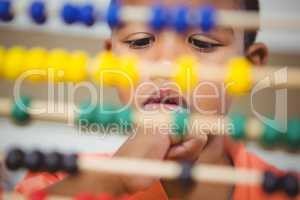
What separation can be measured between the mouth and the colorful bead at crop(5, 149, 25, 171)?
181 millimetres

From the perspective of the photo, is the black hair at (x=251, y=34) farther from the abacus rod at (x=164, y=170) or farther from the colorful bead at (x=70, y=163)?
the colorful bead at (x=70, y=163)

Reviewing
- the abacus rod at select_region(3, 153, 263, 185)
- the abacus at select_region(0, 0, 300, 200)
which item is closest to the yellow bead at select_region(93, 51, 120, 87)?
the abacus at select_region(0, 0, 300, 200)

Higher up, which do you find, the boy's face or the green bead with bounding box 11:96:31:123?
the boy's face

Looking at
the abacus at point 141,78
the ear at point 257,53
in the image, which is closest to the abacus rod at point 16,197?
the abacus at point 141,78

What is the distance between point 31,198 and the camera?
69 cm

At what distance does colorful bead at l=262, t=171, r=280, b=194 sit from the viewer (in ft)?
2.05

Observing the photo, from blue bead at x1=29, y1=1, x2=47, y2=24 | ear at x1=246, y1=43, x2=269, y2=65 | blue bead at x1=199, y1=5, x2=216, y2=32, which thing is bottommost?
ear at x1=246, y1=43, x2=269, y2=65

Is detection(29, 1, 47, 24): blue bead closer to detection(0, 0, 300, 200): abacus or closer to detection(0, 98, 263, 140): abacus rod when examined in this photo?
detection(0, 0, 300, 200): abacus

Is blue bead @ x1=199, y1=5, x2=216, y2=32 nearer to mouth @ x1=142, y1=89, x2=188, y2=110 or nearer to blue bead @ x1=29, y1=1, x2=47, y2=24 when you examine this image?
mouth @ x1=142, y1=89, x2=188, y2=110

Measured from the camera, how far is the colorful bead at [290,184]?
624 millimetres

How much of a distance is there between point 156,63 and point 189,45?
52mm

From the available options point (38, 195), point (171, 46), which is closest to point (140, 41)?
point (171, 46)

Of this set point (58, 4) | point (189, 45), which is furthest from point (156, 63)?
point (58, 4)

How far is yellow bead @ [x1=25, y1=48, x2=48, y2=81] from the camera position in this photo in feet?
2.21
